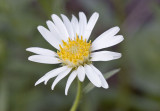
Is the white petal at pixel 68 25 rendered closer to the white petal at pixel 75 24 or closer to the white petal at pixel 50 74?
the white petal at pixel 75 24

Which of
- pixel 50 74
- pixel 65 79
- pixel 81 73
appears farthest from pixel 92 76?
pixel 65 79

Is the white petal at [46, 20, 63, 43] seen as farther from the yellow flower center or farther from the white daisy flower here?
the yellow flower center

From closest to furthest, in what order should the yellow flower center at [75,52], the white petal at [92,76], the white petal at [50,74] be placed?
the white petal at [92,76] < the white petal at [50,74] < the yellow flower center at [75,52]

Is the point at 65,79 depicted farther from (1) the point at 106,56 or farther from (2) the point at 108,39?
(1) the point at 106,56

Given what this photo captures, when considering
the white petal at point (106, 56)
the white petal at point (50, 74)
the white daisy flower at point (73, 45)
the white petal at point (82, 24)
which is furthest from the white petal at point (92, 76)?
the white petal at point (82, 24)

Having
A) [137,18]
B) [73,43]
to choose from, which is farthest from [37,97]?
[137,18]

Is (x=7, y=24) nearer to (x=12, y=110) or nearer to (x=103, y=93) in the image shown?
(x=12, y=110)
